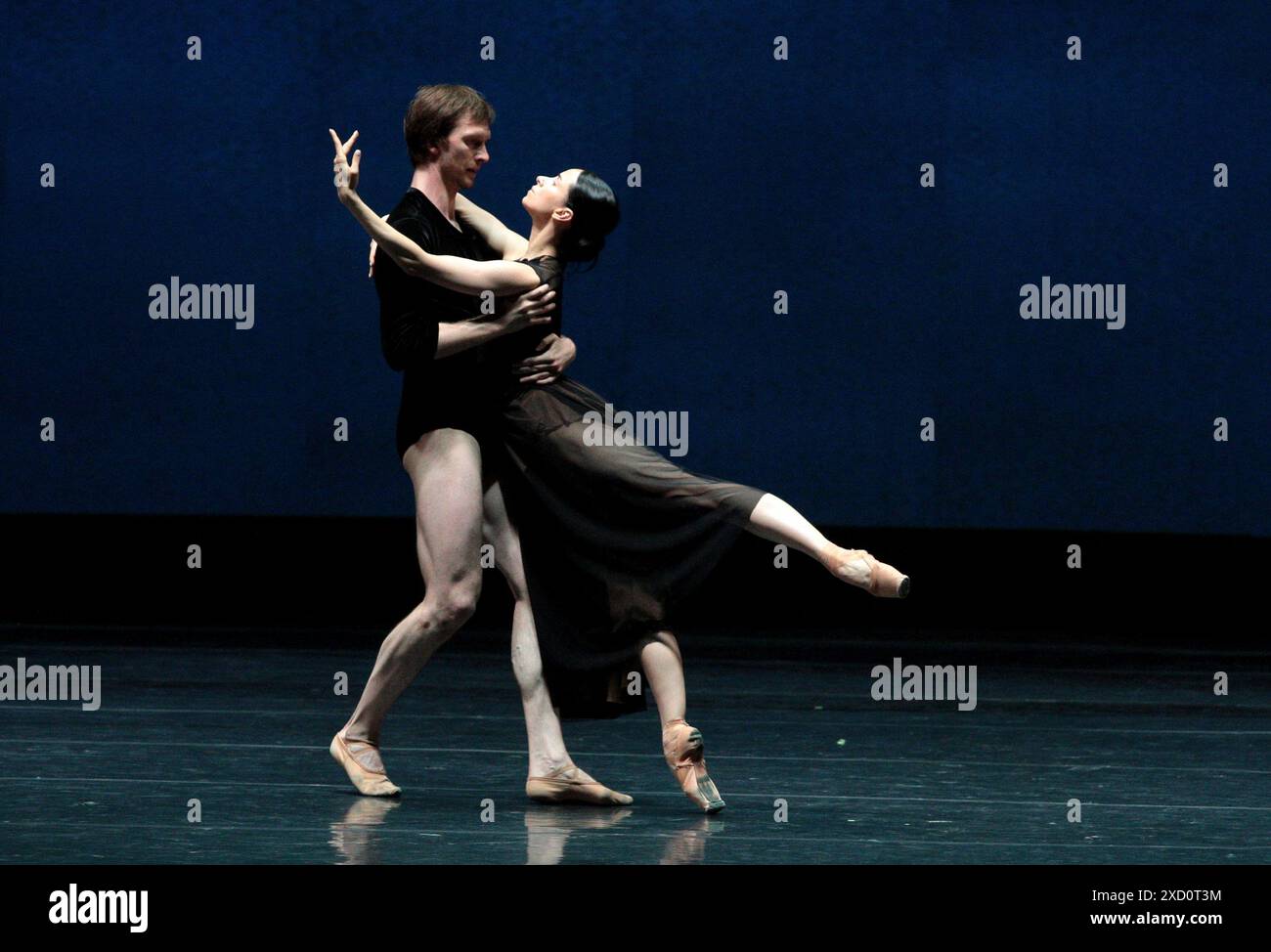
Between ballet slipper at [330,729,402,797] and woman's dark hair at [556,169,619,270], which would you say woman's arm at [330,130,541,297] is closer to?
woman's dark hair at [556,169,619,270]

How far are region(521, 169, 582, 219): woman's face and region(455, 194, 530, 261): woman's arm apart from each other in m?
0.13

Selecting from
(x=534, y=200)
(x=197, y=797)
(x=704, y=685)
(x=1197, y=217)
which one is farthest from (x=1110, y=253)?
(x=197, y=797)

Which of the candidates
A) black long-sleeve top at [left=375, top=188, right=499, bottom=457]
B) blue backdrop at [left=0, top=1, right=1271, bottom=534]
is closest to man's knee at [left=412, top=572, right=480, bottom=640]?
black long-sleeve top at [left=375, top=188, right=499, bottom=457]

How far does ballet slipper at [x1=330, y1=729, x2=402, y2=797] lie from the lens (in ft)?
12.9

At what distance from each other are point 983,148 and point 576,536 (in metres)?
4.44

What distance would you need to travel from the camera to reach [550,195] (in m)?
3.93

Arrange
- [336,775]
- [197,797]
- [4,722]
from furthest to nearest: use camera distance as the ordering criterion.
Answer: [4,722]
[336,775]
[197,797]

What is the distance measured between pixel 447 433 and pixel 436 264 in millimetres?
368

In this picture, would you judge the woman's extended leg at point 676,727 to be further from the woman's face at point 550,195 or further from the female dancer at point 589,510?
the woman's face at point 550,195

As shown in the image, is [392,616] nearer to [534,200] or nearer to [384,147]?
[384,147]

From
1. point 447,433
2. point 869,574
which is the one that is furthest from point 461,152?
point 869,574

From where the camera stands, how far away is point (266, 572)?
812cm

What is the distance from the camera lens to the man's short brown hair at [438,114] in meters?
3.95

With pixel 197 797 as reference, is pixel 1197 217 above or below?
above
